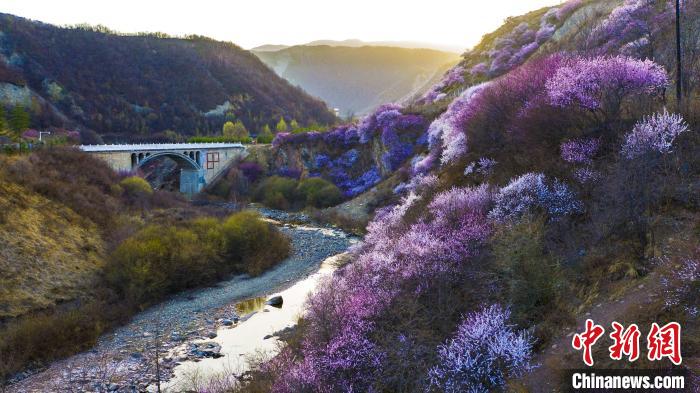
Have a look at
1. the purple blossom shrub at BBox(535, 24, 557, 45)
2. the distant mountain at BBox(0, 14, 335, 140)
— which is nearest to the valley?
the purple blossom shrub at BBox(535, 24, 557, 45)

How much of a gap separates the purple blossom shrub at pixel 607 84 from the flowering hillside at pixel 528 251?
0.14 ft

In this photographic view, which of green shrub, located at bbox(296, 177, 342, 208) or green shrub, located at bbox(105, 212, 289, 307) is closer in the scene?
green shrub, located at bbox(105, 212, 289, 307)

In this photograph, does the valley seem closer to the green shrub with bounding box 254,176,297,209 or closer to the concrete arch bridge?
the concrete arch bridge

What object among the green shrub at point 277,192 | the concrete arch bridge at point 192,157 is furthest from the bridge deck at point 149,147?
the green shrub at point 277,192

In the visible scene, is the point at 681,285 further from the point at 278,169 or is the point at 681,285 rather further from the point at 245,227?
the point at 278,169

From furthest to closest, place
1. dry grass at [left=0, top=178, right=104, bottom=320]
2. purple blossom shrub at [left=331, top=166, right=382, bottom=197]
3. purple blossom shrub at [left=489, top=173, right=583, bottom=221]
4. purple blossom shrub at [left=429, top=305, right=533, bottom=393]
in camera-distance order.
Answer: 1. purple blossom shrub at [left=331, top=166, right=382, bottom=197]
2. dry grass at [left=0, top=178, right=104, bottom=320]
3. purple blossom shrub at [left=489, top=173, right=583, bottom=221]
4. purple blossom shrub at [left=429, top=305, right=533, bottom=393]

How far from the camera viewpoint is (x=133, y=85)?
4264 inches

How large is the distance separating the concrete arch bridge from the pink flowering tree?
143 feet

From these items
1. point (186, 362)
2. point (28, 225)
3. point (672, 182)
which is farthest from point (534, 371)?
point (28, 225)

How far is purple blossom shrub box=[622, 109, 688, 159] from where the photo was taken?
12.0m

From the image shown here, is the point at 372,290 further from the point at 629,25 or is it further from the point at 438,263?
the point at 629,25

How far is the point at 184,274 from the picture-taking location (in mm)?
23594

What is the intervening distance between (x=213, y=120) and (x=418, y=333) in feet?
356

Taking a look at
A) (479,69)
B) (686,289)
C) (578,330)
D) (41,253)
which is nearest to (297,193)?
(479,69)
